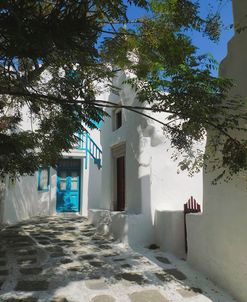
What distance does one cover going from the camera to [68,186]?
530 inches

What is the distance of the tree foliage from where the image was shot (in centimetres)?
293

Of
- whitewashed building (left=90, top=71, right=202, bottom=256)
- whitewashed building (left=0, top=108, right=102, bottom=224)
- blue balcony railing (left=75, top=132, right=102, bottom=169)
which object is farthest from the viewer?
blue balcony railing (left=75, top=132, right=102, bottom=169)

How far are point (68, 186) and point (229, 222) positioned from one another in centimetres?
991

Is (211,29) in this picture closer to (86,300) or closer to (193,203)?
(193,203)

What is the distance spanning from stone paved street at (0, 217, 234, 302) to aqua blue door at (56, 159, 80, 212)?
17.5ft

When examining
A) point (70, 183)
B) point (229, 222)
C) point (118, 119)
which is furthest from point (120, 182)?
point (229, 222)

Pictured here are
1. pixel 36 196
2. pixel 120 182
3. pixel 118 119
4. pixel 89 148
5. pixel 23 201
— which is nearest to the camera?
pixel 120 182

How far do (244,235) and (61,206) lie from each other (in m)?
10.3

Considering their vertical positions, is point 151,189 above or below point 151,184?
below

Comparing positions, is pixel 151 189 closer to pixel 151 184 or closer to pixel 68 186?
pixel 151 184

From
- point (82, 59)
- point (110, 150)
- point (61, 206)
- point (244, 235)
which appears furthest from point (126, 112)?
point (61, 206)

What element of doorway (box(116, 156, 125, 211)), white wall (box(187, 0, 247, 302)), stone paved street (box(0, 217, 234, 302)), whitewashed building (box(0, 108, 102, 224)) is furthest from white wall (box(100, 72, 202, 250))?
whitewashed building (box(0, 108, 102, 224))

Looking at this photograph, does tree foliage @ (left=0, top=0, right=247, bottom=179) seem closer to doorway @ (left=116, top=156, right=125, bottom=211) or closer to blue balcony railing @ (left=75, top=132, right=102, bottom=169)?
doorway @ (left=116, top=156, right=125, bottom=211)

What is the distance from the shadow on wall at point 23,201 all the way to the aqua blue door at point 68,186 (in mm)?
689
